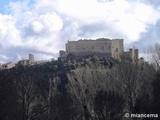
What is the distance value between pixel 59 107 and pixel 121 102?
10.7 metres

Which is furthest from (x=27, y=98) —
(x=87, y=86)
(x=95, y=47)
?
(x=95, y=47)

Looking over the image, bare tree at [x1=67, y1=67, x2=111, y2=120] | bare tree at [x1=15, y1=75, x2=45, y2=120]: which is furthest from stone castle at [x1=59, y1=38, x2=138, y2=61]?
bare tree at [x1=15, y1=75, x2=45, y2=120]

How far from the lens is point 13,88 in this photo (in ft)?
139

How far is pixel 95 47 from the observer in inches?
5699

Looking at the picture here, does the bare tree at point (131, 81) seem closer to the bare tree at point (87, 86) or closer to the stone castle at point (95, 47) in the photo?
the bare tree at point (87, 86)

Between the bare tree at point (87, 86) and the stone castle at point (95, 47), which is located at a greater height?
the stone castle at point (95, 47)

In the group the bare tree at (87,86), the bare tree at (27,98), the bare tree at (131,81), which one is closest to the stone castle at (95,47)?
the bare tree at (87,86)

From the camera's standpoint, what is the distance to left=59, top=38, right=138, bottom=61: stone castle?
139375 mm

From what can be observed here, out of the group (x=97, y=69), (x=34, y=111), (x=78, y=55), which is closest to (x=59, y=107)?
(x=34, y=111)

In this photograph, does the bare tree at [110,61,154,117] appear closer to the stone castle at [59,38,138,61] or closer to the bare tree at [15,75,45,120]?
the bare tree at [15,75,45,120]

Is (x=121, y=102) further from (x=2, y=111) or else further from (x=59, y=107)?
(x=2, y=111)

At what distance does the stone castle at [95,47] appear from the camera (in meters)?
139

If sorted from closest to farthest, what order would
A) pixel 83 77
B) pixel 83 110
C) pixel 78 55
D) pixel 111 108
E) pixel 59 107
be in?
pixel 111 108
pixel 59 107
pixel 83 110
pixel 83 77
pixel 78 55

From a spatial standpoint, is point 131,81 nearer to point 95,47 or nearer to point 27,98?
point 27,98
